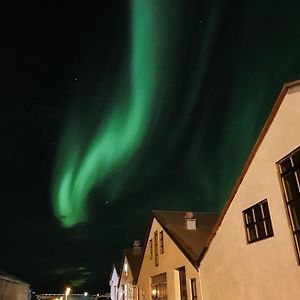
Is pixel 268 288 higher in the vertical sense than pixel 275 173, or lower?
lower

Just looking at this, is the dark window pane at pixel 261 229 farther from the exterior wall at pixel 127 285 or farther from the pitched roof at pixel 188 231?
the exterior wall at pixel 127 285

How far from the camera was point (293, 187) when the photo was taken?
1041 centimetres

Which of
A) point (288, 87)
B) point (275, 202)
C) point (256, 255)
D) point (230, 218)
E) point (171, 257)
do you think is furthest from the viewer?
point (171, 257)

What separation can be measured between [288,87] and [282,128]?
128cm

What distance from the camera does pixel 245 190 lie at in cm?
1323

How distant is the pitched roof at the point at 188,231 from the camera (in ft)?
62.4

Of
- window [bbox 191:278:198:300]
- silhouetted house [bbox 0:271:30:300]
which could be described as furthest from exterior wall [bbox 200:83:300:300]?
silhouetted house [bbox 0:271:30:300]

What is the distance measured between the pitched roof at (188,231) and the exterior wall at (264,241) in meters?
Answer: 2.55

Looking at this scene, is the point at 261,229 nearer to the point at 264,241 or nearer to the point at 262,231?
the point at 262,231

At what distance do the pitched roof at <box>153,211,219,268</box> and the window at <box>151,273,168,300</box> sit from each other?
3.14 metres


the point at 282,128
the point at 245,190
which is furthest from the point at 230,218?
the point at 282,128

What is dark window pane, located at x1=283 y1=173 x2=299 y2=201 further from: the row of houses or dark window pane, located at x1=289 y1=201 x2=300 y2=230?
dark window pane, located at x1=289 y1=201 x2=300 y2=230

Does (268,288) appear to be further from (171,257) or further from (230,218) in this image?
(171,257)

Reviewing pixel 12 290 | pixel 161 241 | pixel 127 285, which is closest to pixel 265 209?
pixel 161 241
